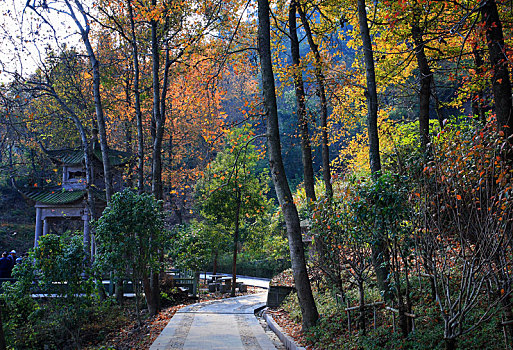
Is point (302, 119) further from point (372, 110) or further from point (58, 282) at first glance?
point (58, 282)

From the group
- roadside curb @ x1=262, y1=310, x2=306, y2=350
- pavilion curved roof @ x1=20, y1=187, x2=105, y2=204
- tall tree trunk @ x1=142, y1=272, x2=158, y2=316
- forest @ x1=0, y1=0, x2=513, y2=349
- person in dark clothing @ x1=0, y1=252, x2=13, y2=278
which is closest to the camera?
forest @ x1=0, y1=0, x2=513, y2=349

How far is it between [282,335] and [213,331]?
5.03 ft

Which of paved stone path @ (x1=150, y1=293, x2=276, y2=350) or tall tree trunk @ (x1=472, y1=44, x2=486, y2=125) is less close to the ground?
tall tree trunk @ (x1=472, y1=44, x2=486, y2=125)

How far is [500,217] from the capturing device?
4129 mm

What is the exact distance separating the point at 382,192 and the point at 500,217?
1.79 meters

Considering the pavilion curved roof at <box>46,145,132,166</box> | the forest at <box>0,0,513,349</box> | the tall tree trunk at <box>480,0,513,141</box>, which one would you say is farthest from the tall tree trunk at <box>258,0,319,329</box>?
the pavilion curved roof at <box>46,145,132,166</box>

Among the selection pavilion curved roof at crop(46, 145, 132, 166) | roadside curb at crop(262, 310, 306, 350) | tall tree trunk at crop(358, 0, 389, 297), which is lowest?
roadside curb at crop(262, 310, 306, 350)

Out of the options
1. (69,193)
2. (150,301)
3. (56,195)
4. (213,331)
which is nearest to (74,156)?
(69,193)

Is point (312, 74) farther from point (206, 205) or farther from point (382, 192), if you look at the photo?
point (206, 205)

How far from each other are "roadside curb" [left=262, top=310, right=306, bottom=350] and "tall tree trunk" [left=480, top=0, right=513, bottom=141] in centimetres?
488

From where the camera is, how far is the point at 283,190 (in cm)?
847

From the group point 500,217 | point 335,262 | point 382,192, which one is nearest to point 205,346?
point 335,262

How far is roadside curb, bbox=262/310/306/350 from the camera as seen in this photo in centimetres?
737

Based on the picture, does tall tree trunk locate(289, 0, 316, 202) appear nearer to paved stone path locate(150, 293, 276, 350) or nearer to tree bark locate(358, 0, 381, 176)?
tree bark locate(358, 0, 381, 176)
